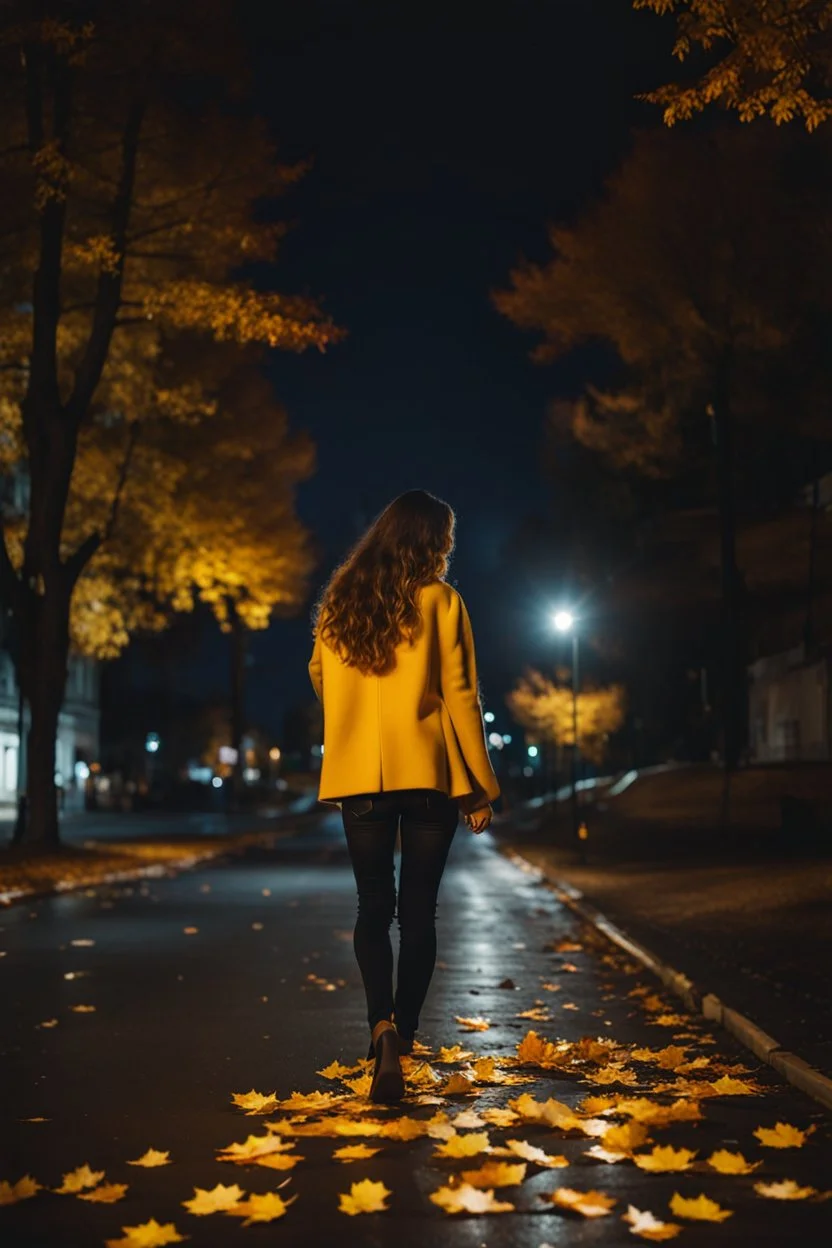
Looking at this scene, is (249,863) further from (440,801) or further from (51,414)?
(440,801)

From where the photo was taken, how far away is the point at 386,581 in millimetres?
7152

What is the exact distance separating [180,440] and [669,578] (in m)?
21.6

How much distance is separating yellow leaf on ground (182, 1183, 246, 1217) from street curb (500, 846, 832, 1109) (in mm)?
2717

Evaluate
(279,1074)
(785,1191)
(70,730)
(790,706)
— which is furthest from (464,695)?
(70,730)

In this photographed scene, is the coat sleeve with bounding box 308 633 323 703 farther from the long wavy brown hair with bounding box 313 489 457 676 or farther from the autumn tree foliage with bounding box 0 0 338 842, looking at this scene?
the autumn tree foliage with bounding box 0 0 338 842

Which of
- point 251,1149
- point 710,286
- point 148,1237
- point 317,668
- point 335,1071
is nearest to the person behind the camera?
point 148,1237

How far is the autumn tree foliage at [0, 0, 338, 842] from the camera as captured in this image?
25.8 metres

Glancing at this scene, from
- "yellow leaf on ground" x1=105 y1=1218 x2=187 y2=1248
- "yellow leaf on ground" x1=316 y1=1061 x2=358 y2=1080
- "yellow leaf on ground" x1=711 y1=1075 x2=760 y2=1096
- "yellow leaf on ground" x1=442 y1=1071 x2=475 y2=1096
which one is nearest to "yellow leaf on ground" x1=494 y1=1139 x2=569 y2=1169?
"yellow leaf on ground" x1=442 y1=1071 x2=475 y2=1096

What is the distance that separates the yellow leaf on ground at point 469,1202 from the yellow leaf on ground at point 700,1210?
501mm

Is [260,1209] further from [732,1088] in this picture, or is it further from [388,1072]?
[732,1088]

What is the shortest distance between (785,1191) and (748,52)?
314 inches

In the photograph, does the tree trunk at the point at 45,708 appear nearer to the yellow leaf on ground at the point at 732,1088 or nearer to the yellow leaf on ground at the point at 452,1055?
the yellow leaf on ground at the point at 452,1055

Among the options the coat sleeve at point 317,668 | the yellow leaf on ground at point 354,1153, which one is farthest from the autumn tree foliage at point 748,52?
the yellow leaf on ground at point 354,1153

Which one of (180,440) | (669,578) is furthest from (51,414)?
(669,578)
